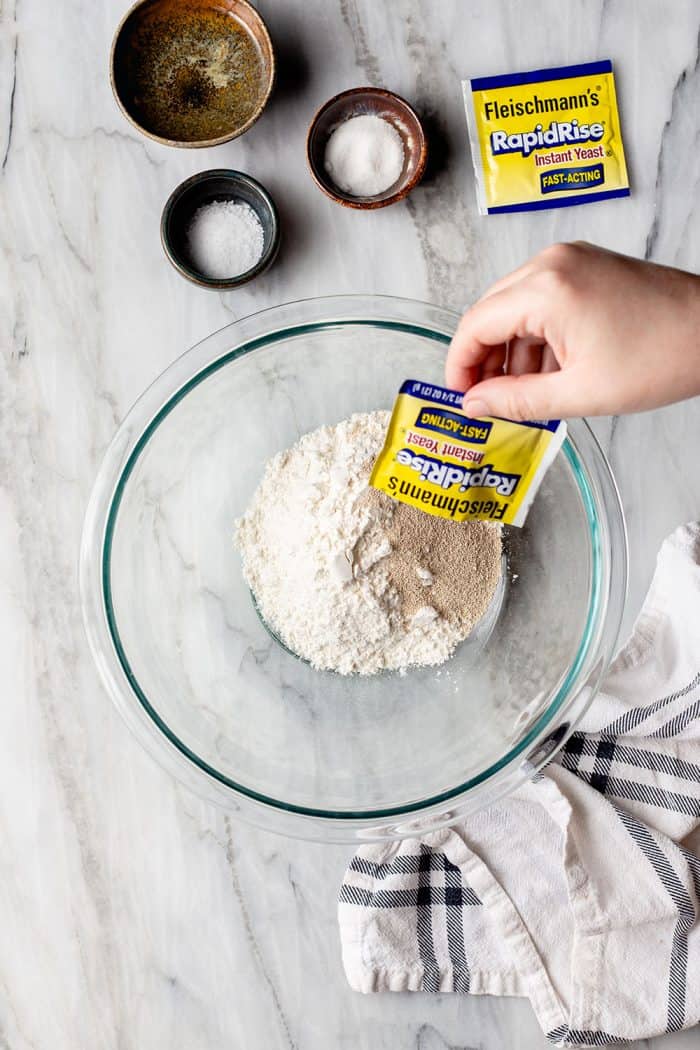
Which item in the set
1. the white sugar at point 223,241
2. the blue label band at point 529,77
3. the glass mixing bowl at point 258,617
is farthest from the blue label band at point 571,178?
the white sugar at point 223,241

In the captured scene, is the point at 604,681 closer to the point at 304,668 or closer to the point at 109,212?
the point at 304,668

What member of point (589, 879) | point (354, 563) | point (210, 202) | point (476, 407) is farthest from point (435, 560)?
point (210, 202)

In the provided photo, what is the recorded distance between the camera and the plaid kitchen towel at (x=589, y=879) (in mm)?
1125

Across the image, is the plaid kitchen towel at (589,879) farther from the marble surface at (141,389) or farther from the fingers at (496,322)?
the fingers at (496,322)

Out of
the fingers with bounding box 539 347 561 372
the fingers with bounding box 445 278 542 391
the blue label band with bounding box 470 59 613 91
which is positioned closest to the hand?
the fingers with bounding box 445 278 542 391

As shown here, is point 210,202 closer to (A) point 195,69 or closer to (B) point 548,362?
(A) point 195,69

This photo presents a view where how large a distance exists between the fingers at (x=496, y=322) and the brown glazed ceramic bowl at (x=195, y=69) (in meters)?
0.48

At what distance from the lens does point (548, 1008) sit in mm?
1133

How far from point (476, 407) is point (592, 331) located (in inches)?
5.0

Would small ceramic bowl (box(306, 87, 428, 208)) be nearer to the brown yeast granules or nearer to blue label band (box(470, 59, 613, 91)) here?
blue label band (box(470, 59, 613, 91))

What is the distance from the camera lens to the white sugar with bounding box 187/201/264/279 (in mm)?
1164

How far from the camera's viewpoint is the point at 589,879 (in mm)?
1125

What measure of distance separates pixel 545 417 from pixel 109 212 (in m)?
0.66

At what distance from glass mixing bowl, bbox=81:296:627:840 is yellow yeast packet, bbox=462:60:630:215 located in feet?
0.80
